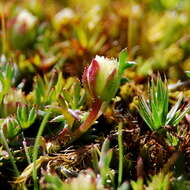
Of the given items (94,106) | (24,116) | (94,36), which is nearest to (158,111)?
(94,106)

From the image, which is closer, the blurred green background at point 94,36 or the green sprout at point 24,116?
the green sprout at point 24,116

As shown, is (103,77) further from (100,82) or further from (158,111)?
(158,111)

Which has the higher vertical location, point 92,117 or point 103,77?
point 103,77

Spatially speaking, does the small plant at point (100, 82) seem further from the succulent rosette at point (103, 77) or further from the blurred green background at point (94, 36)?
the blurred green background at point (94, 36)

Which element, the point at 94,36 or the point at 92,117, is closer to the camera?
the point at 92,117

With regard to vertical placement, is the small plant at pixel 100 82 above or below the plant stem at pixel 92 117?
above

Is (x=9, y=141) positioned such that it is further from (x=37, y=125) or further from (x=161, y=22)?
(x=161, y=22)

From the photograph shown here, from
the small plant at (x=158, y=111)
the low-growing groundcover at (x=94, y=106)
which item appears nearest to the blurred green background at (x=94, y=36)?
the low-growing groundcover at (x=94, y=106)

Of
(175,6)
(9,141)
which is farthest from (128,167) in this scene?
(175,6)
